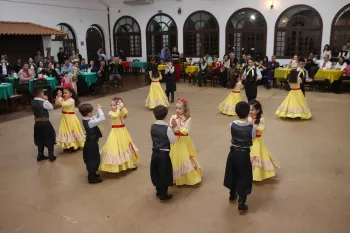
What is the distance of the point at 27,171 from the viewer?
5.00 metres

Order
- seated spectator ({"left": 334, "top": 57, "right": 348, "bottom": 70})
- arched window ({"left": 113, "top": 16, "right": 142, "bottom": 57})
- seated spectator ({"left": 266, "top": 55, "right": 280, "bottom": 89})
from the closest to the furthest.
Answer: seated spectator ({"left": 334, "top": 57, "right": 348, "bottom": 70})
seated spectator ({"left": 266, "top": 55, "right": 280, "bottom": 89})
arched window ({"left": 113, "top": 16, "right": 142, "bottom": 57})

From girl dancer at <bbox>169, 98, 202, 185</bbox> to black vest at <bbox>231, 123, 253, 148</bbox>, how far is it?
2.34 ft

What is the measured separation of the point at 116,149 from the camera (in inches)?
182

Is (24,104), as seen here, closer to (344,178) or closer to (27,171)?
(27,171)

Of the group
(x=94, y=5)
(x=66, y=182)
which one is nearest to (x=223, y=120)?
(x=66, y=182)

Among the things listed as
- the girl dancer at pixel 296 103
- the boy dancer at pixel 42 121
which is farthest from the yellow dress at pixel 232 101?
the boy dancer at pixel 42 121

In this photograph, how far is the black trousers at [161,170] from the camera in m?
3.74

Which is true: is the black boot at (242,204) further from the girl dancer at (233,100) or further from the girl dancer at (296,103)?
the girl dancer at (233,100)

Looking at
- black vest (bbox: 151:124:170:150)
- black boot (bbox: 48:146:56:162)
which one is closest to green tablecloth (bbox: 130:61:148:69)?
black boot (bbox: 48:146:56:162)

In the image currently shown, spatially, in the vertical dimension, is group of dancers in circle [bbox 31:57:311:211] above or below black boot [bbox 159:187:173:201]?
above

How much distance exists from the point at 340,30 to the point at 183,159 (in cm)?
1152

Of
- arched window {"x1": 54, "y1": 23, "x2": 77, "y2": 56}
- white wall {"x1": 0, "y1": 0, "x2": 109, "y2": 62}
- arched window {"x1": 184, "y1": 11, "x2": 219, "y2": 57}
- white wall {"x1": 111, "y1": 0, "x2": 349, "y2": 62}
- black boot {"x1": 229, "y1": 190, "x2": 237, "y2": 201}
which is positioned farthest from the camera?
arched window {"x1": 54, "y1": 23, "x2": 77, "y2": 56}

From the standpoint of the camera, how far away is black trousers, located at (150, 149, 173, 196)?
3740mm

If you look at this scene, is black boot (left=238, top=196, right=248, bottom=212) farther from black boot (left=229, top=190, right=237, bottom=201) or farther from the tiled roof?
the tiled roof
